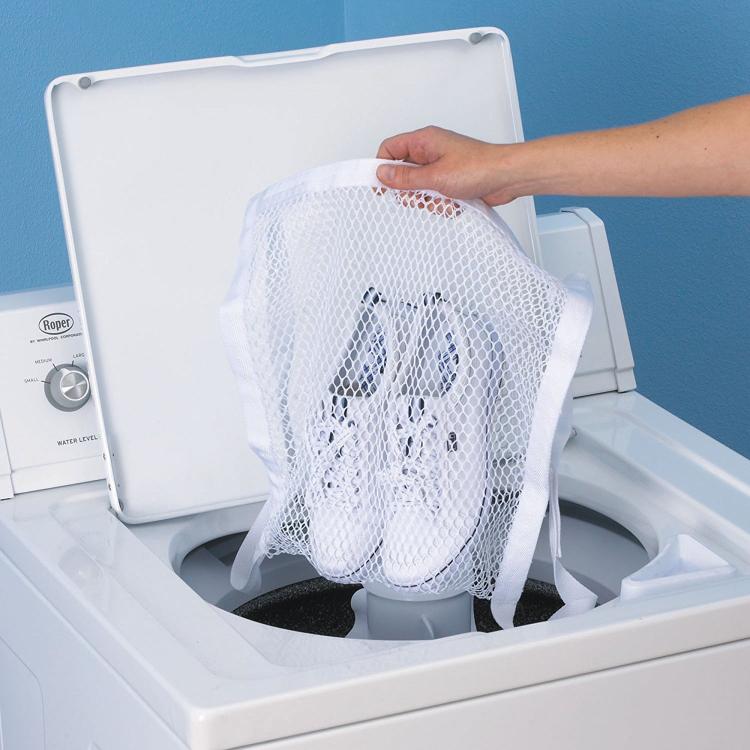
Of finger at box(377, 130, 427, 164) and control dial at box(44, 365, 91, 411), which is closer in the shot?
finger at box(377, 130, 427, 164)

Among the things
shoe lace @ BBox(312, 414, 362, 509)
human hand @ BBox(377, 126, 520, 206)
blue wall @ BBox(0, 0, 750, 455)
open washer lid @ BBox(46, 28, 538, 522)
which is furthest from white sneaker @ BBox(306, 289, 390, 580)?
blue wall @ BBox(0, 0, 750, 455)

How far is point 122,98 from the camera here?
1.23 m

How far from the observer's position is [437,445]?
3.40ft

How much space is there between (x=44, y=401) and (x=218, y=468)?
7.1 inches

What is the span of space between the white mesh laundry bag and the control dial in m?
0.22

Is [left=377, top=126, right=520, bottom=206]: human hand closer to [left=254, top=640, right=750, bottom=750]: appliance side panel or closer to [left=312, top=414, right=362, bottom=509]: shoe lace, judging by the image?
[left=312, top=414, right=362, bottom=509]: shoe lace

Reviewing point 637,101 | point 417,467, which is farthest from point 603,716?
point 637,101

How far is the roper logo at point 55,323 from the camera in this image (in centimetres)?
125

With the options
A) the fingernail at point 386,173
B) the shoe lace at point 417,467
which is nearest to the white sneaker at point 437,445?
the shoe lace at point 417,467

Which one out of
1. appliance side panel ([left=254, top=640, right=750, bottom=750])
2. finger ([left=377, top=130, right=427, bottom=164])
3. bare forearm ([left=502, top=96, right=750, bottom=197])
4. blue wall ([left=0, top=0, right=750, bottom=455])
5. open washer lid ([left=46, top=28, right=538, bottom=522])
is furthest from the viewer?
blue wall ([left=0, top=0, right=750, bottom=455])

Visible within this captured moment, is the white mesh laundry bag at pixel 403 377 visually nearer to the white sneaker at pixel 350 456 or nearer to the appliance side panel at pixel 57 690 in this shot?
the white sneaker at pixel 350 456

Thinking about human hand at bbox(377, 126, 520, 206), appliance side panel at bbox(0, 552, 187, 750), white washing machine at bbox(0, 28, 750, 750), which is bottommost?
appliance side panel at bbox(0, 552, 187, 750)

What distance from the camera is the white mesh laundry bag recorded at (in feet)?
3.41

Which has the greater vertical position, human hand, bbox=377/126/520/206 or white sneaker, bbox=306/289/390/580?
human hand, bbox=377/126/520/206
